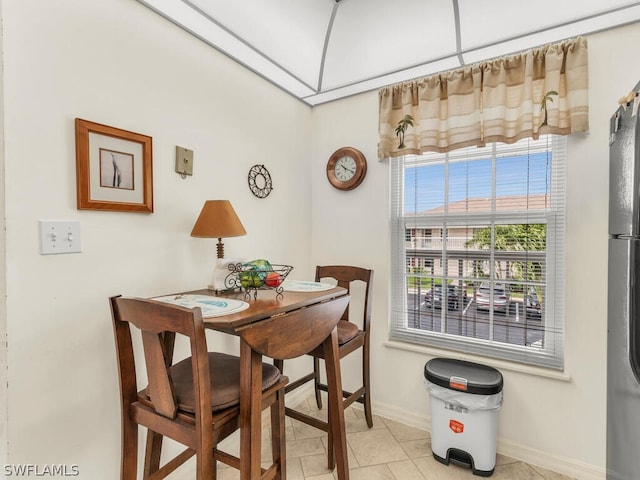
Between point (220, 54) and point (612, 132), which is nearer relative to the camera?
point (612, 132)

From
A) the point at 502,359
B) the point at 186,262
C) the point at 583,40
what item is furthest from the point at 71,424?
the point at 583,40

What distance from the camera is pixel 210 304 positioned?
1.28 m

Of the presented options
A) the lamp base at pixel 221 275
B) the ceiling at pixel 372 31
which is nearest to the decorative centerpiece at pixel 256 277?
the lamp base at pixel 221 275

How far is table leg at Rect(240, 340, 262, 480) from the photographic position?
106 centimetres

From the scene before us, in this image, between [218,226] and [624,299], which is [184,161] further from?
[624,299]

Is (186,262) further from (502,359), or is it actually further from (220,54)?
(502,359)

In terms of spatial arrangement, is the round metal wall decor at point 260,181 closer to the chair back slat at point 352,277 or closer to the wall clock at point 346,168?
the wall clock at point 346,168

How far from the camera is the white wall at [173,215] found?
1.15m

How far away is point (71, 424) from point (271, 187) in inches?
63.8

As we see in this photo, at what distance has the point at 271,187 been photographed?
2.25m

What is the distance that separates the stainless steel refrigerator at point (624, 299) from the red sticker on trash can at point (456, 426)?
62 cm

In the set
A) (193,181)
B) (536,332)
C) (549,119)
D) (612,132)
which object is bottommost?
(536,332)

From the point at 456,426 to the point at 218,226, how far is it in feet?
5.61

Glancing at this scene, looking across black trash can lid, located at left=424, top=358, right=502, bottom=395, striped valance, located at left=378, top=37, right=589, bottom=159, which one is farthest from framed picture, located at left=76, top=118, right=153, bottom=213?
black trash can lid, located at left=424, top=358, right=502, bottom=395
